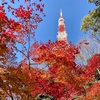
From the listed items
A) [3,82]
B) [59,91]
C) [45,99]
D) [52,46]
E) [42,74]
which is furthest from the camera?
[59,91]

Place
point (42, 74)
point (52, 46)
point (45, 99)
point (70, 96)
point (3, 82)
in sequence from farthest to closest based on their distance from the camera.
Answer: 1. point (70, 96)
2. point (45, 99)
3. point (42, 74)
4. point (52, 46)
5. point (3, 82)

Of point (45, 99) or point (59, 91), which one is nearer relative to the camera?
point (45, 99)

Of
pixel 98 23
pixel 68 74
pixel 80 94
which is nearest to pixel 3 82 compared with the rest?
pixel 68 74

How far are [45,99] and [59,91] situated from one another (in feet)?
6.46

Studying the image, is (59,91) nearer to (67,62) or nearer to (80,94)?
(80,94)

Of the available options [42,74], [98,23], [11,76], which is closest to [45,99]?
[42,74]

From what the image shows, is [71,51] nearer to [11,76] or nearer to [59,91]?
[59,91]

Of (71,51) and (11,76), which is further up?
(71,51)

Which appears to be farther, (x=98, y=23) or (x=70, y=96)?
(x=98, y=23)

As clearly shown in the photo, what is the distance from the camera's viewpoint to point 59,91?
611 inches

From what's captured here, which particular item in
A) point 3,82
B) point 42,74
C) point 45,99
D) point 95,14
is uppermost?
point 95,14

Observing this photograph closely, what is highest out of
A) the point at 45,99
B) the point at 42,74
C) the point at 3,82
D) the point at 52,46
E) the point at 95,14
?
the point at 95,14

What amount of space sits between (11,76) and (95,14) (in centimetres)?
1080

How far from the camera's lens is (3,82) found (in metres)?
7.56
